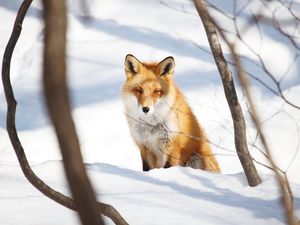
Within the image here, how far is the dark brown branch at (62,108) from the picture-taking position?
39.5 inches

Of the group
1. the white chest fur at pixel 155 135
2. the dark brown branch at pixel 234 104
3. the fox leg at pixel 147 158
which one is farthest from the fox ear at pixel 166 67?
the dark brown branch at pixel 234 104

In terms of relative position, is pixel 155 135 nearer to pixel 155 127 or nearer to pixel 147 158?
pixel 155 127

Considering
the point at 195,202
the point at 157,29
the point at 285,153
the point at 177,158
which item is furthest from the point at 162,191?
the point at 157,29

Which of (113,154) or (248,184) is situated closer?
(248,184)

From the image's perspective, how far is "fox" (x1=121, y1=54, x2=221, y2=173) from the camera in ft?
16.9

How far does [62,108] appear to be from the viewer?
1.01m

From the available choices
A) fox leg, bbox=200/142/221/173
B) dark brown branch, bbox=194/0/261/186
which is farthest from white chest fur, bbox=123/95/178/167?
dark brown branch, bbox=194/0/261/186

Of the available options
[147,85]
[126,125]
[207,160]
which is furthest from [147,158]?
[126,125]

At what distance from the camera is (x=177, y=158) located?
5.17 meters

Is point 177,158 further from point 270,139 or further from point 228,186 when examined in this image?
point 270,139

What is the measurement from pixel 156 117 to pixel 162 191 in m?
1.22

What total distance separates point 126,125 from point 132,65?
2250mm

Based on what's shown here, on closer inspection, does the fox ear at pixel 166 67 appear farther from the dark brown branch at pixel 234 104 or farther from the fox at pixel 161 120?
the dark brown branch at pixel 234 104

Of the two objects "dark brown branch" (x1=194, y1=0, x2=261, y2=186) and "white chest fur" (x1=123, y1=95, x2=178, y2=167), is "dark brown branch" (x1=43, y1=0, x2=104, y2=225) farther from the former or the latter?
"white chest fur" (x1=123, y1=95, x2=178, y2=167)
